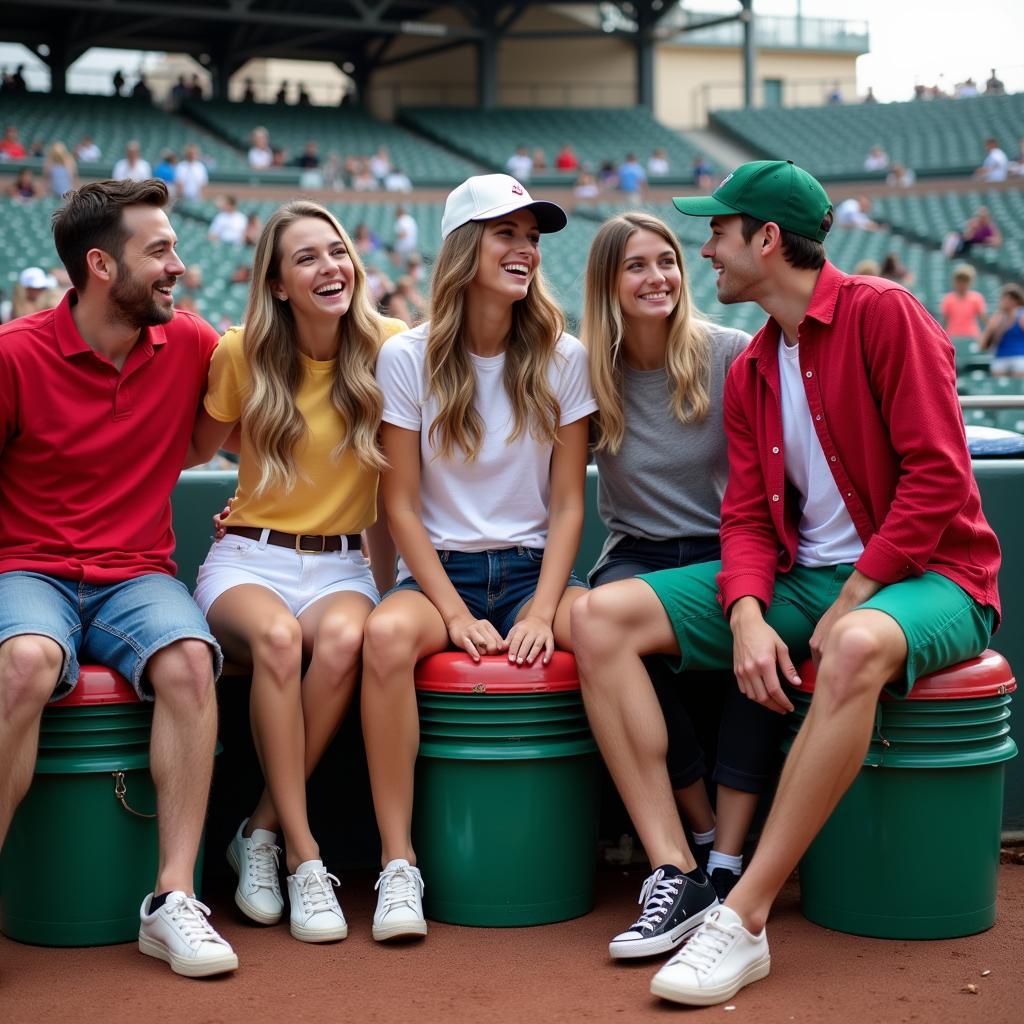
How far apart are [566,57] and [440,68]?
302 centimetres

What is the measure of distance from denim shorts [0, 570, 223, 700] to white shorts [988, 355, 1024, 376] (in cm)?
770

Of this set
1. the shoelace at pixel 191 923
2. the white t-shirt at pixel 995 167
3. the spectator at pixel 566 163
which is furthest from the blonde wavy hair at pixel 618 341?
the spectator at pixel 566 163

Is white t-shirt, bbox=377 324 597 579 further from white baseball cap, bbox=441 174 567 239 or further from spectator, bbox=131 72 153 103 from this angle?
spectator, bbox=131 72 153 103

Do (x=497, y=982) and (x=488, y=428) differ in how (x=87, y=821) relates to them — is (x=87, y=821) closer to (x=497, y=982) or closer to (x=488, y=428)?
(x=497, y=982)

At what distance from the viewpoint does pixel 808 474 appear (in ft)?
10.5

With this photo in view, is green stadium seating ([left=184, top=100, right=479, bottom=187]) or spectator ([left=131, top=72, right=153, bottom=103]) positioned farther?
spectator ([left=131, top=72, right=153, bottom=103])

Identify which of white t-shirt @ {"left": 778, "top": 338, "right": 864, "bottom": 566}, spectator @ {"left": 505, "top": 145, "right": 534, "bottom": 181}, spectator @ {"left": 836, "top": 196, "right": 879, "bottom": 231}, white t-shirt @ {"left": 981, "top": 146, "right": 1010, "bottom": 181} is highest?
spectator @ {"left": 505, "top": 145, "right": 534, "bottom": 181}

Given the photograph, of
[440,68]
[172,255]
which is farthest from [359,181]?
[172,255]

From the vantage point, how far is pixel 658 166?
2489 cm

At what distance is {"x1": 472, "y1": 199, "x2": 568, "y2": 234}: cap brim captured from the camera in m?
3.34

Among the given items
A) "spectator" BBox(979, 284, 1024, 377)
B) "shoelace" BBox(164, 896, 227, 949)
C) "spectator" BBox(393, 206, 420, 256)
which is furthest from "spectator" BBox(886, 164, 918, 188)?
"shoelace" BBox(164, 896, 227, 949)

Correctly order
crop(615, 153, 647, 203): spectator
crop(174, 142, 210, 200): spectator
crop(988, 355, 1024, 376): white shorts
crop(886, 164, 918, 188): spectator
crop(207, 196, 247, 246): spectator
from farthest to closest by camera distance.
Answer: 1. crop(886, 164, 918, 188): spectator
2. crop(615, 153, 647, 203): spectator
3. crop(174, 142, 210, 200): spectator
4. crop(207, 196, 247, 246): spectator
5. crop(988, 355, 1024, 376): white shorts

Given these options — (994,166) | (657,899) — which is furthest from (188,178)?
(657,899)

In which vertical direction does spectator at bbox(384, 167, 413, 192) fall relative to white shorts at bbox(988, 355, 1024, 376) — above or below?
above
